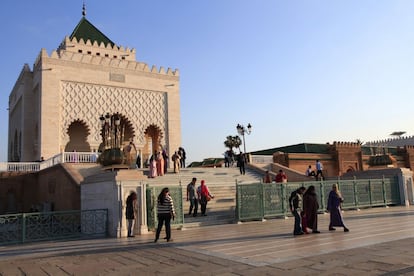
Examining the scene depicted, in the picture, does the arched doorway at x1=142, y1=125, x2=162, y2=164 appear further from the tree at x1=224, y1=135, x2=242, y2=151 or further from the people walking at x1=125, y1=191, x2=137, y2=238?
the people walking at x1=125, y1=191, x2=137, y2=238

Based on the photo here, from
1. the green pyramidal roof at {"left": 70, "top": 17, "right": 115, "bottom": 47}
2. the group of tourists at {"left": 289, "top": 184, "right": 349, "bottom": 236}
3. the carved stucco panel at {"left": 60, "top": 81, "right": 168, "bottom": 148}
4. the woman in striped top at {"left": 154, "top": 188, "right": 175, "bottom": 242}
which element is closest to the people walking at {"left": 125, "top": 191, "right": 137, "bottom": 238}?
the woman in striped top at {"left": 154, "top": 188, "right": 175, "bottom": 242}

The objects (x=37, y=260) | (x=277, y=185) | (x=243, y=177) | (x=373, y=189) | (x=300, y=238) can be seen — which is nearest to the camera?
(x=37, y=260)

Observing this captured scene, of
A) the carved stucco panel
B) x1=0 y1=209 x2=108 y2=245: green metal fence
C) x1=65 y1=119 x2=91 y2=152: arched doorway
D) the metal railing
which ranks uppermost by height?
the carved stucco panel

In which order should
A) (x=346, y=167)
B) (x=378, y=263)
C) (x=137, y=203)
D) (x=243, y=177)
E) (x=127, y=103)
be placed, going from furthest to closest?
(x=346, y=167), (x=127, y=103), (x=243, y=177), (x=137, y=203), (x=378, y=263)

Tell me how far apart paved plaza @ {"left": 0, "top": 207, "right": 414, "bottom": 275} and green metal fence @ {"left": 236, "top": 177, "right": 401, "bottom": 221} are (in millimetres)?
2592

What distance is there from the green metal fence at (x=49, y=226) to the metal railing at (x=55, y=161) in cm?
821

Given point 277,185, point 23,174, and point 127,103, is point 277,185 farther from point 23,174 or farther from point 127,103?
point 127,103

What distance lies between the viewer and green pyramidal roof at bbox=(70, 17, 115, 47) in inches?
1147

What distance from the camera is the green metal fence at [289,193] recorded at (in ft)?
39.5

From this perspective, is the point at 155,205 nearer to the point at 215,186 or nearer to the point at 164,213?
the point at 164,213

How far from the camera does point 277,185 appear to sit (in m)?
12.9

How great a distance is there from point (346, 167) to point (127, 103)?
56.3 feet

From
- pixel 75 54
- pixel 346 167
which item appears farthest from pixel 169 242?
pixel 346 167

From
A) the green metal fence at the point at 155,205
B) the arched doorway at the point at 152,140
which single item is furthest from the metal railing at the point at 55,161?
the green metal fence at the point at 155,205
